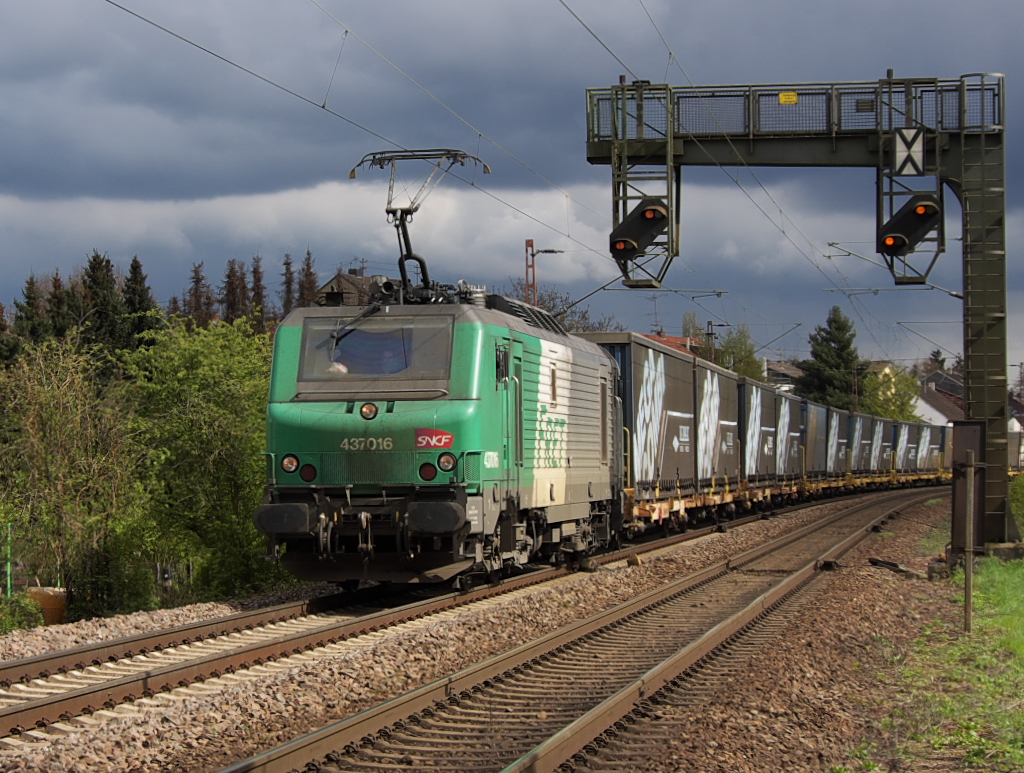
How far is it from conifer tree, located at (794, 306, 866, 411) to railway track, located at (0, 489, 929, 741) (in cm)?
9021

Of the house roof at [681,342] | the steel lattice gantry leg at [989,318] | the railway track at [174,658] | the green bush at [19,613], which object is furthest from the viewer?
the house roof at [681,342]

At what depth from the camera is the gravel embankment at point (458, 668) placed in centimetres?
602

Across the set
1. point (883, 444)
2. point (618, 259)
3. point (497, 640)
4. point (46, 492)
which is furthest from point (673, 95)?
point (883, 444)

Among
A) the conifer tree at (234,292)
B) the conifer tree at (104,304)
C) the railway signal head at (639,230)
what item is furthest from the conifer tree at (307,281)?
the railway signal head at (639,230)

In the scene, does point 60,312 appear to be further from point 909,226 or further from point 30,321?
point 909,226

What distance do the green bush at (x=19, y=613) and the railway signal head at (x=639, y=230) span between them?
915 cm

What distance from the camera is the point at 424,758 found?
20.2ft

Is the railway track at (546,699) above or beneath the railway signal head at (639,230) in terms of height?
beneath

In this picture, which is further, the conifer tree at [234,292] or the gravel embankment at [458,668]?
the conifer tree at [234,292]

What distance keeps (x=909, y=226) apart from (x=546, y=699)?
10.5 m

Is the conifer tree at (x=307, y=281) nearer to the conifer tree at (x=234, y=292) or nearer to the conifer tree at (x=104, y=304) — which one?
the conifer tree at (x=234, y=292)

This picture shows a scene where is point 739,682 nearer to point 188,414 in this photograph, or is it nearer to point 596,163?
point 596,163

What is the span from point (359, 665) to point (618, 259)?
8678mm

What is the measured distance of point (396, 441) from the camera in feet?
36.9
